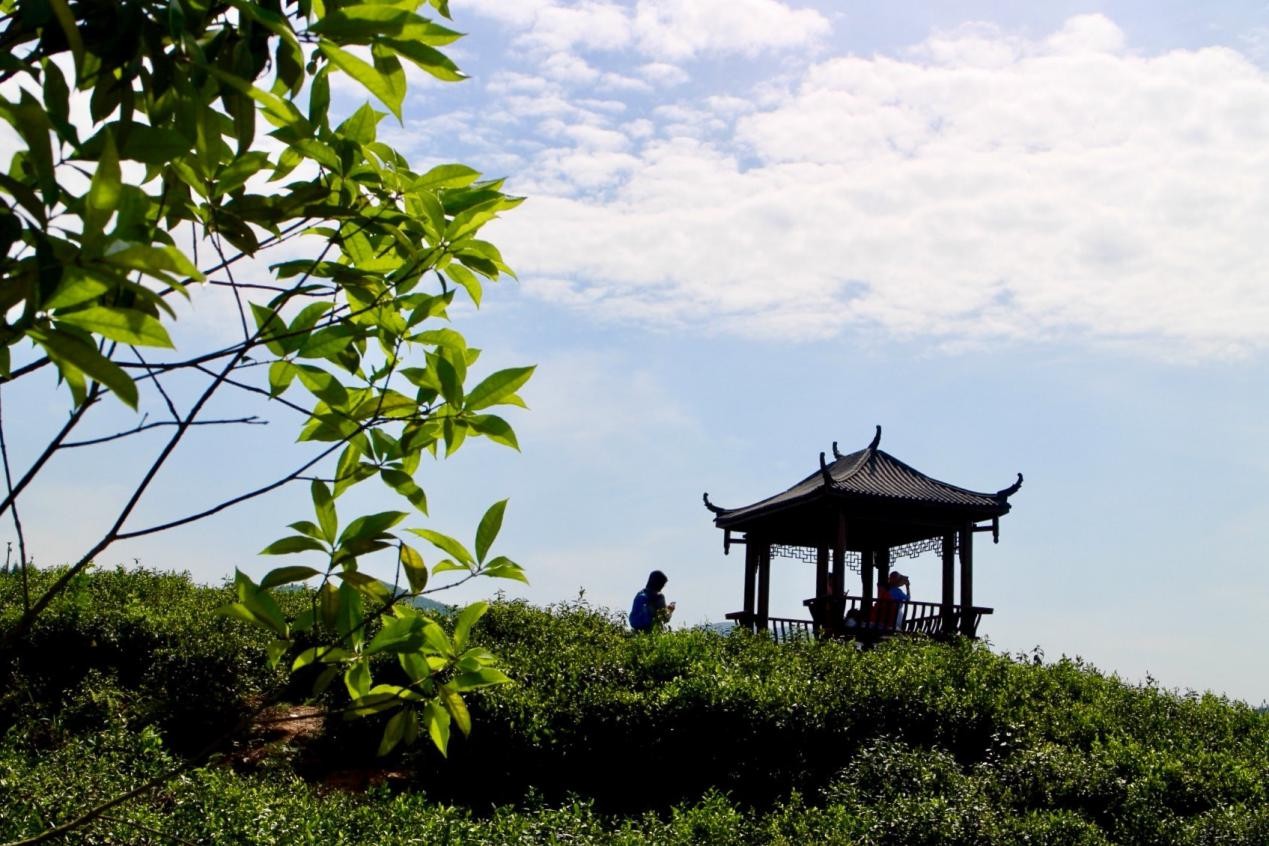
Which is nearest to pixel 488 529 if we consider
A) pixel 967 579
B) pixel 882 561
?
pixel 967 579

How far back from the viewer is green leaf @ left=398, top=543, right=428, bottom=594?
1.64 m

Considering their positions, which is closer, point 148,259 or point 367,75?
point 148,259

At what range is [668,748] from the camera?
8.64 m

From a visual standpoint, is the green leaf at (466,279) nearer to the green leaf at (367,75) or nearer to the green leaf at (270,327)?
the green leaf at (270,327)

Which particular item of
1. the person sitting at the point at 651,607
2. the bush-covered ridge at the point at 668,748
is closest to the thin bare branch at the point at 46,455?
the bush-covered ridge at the point at 668,748

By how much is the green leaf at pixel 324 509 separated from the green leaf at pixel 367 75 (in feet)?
1.77

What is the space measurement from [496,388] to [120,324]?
0.61 metres

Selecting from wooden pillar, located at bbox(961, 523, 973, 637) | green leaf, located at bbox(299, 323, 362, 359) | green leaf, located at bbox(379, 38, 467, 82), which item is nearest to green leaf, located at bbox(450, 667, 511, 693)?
green leaf, located at bbox(299, 323, 362, 359)

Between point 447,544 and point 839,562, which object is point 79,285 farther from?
point 839,562

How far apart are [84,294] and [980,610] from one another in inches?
564

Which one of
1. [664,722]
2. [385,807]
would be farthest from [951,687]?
[385,807]

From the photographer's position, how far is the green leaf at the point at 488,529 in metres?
1.58

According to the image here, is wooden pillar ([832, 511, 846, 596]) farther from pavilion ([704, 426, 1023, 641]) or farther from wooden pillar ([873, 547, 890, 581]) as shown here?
wooden pillar ([873, 547, 890, 581])

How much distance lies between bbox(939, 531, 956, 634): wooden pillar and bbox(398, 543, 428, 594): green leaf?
1342cm
